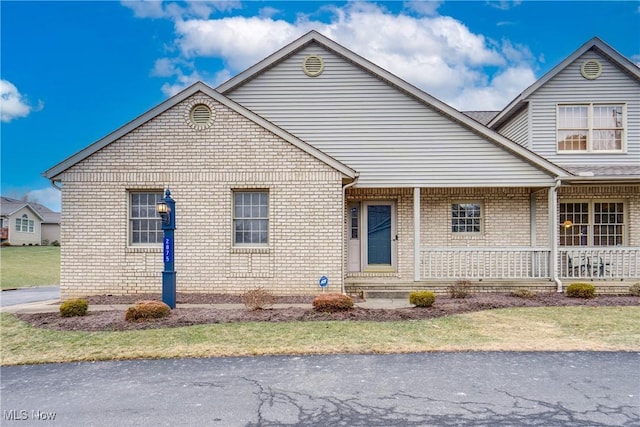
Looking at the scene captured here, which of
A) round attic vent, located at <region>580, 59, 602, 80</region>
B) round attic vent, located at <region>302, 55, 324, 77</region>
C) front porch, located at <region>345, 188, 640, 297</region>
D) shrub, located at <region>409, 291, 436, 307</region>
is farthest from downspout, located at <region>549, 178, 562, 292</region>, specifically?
round attic vent, located at <region>302, 55, 324, 77</region>

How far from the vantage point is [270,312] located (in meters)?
9.02

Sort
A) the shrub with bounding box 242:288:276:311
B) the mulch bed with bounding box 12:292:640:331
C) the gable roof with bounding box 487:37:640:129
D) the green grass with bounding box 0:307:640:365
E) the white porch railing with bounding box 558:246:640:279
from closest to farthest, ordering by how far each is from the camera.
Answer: the green grass with bounding box 0:307:640:365 → the mulch bed with bounding box 12:292:640:331 → the shrub with bounding box 242:288:276:311 → the white porch railing with bounding box 558:246:640:279 → the gable roof with bounding box 487:37:640:129

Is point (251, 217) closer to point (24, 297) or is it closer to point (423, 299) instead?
point (423, 299)

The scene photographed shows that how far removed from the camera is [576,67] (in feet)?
44.8

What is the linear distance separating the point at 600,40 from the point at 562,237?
6.17 m

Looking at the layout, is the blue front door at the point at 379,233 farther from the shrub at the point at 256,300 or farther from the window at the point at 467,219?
the shrub at the point at 256,300

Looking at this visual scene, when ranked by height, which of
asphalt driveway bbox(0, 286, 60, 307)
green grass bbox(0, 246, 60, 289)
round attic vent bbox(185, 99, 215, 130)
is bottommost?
green grass bbox(0, 246, 60, 289)

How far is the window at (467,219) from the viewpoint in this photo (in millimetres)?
13602

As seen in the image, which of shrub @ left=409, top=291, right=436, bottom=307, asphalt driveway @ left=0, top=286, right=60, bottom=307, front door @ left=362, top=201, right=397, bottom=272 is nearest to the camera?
shrub @ left=409, top=291, right=436, bottom=307

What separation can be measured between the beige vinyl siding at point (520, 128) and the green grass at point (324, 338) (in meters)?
7.00

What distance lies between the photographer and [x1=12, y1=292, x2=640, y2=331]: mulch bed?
26.6ft

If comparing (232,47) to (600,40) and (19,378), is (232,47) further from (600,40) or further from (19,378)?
(19,378)

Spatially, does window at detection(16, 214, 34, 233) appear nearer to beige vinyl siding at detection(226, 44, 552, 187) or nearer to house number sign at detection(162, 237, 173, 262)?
beige vinyl siding at detection(226, 44, 552, 187)

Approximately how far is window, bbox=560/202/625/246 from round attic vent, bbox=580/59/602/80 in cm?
401
